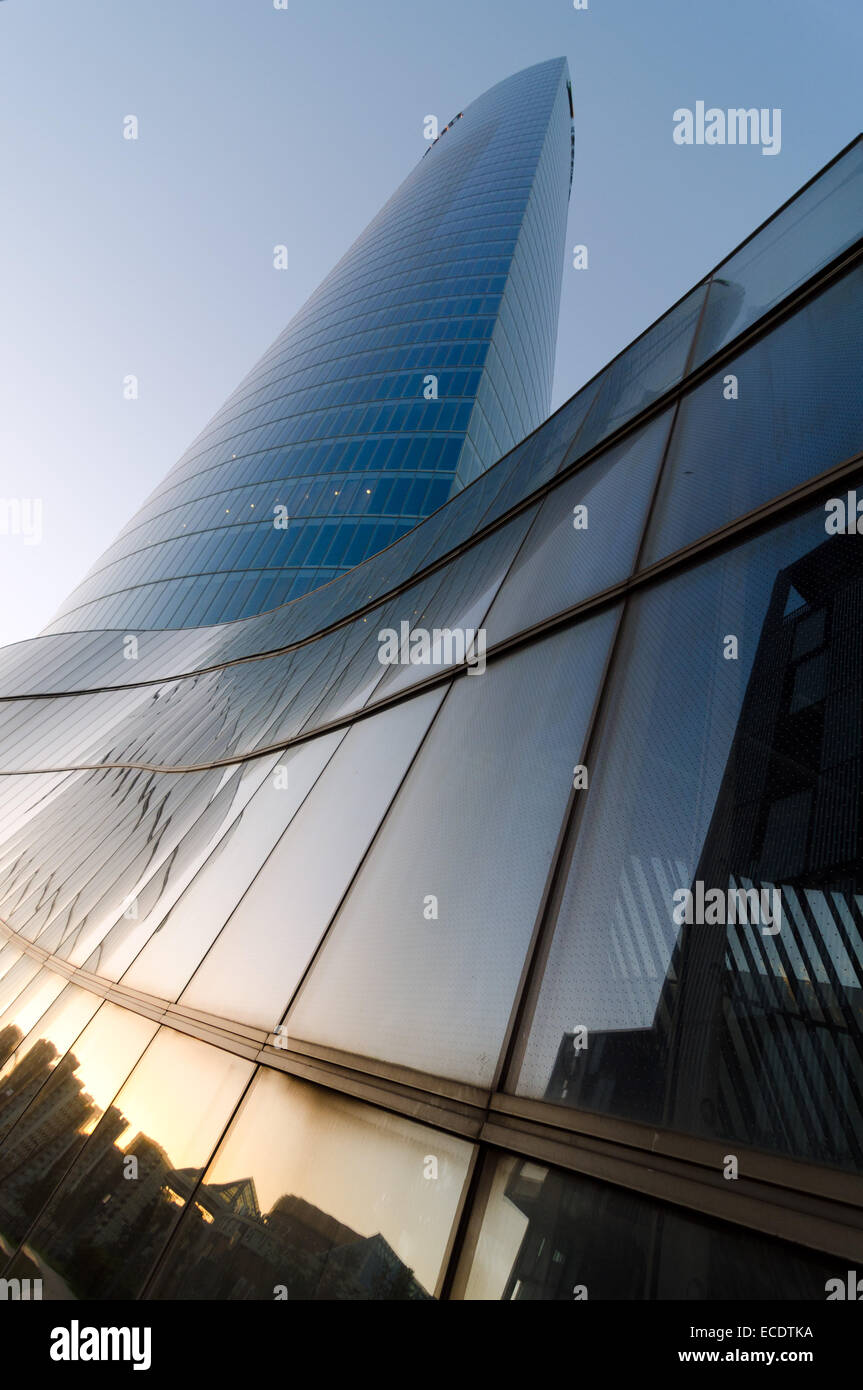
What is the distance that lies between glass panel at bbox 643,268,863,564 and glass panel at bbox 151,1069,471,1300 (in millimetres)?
3633

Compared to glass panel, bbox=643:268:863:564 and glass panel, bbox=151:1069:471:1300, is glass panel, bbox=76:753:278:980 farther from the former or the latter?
glass panel, bbox=643:268:863:564

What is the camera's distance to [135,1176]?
199 inches

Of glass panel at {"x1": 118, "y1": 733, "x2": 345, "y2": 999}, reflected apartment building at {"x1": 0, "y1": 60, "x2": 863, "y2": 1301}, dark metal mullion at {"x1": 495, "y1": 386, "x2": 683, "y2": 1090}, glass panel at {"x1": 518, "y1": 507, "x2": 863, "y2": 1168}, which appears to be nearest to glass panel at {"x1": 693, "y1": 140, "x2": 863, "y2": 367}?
reflected apartment building at {"x1": 0, "y1": 60, "x2": 863, "y2": 1301}

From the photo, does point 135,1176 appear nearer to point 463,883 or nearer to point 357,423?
point 463,883

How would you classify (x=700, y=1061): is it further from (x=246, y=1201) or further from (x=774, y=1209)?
(x=246, y=1201)

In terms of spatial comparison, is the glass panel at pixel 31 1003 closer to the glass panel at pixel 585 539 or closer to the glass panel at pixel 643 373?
the glass panel at pixel 585 539

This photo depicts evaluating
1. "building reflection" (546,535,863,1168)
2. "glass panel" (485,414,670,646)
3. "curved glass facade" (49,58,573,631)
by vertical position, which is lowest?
"building reflection" (546,535,863,1168)

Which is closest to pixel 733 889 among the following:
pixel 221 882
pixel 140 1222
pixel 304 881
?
pixel 304 881

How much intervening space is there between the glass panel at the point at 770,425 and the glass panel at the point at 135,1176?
15.0ft

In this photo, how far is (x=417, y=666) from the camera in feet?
25.5

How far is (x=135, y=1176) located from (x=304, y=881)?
2.22m

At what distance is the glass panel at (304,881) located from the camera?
547 cm

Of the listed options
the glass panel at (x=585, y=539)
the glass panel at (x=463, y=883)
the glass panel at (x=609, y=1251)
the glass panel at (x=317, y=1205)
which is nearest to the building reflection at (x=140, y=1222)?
the glass panel at (x=317, y=1205)

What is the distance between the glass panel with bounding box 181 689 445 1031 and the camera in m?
5.47
